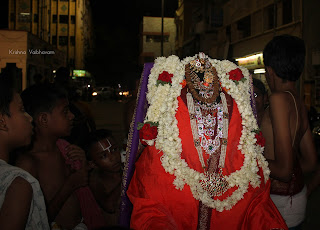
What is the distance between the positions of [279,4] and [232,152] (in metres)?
16.0

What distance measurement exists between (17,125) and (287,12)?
16.5m

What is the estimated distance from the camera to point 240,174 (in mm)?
2232

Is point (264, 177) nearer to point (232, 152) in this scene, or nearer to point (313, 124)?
point (232, 152)

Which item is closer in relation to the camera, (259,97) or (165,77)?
(165,77)

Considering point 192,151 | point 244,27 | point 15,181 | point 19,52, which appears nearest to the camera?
point 15,181

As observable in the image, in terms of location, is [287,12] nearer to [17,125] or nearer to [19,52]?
[19,52]

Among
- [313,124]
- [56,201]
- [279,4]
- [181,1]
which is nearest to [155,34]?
[181,1]

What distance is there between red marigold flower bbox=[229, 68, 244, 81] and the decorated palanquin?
0.09 ft

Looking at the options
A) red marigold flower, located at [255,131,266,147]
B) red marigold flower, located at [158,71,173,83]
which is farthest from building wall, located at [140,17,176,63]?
red marigold flower, located at [255,131,266,147]

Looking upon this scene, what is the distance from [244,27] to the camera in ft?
67.2

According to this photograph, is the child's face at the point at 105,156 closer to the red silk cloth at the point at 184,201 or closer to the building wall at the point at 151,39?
the red silk cloth at the point at 184,201

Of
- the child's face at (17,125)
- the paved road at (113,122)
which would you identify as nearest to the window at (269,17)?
the paved road at (113,122)

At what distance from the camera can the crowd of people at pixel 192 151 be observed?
2113 millimetres

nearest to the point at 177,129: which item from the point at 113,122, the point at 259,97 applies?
the point at 259,97
